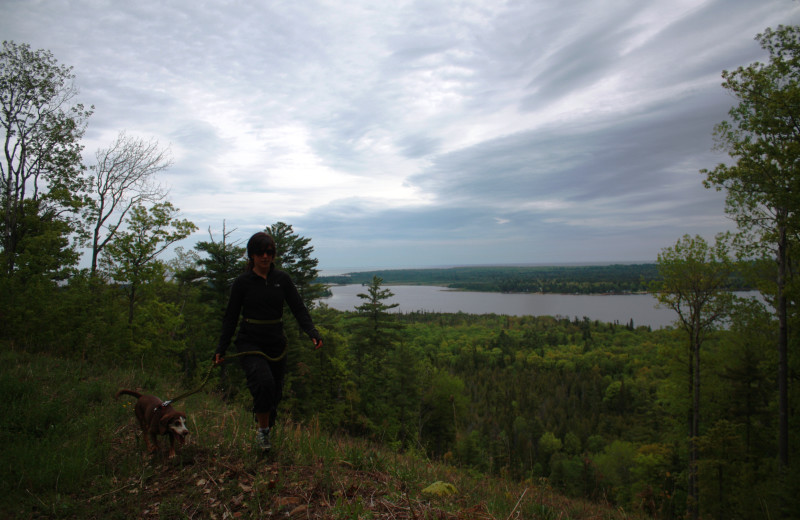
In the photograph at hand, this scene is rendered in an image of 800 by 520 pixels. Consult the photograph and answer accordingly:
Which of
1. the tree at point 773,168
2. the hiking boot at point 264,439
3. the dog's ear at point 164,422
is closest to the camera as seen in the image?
the dog's ear at point 164,422

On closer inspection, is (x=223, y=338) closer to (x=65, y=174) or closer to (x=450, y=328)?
(x=65, y=174)

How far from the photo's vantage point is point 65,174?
52.2ft

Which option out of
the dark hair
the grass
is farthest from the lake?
the dark hair

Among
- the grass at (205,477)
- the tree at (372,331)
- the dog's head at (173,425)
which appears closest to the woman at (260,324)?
the grass at (205,477)

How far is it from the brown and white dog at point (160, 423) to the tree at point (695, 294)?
60.3 ft

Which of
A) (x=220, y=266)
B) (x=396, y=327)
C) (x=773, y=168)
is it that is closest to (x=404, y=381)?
(x=396, y=327)

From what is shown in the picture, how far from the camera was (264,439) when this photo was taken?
3.69m

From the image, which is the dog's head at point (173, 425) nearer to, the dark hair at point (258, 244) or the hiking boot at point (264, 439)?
the hiking boot at point (264, 439)

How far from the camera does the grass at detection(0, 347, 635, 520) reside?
2852mm

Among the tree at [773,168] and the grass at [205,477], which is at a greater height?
the tree at [773,168]

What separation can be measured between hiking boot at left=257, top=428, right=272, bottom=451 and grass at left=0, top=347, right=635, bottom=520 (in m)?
0.10

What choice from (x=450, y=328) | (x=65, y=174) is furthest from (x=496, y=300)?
(x=65, y=174)

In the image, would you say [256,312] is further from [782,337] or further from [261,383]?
[782,337]

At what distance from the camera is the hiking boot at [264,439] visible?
3.66m
